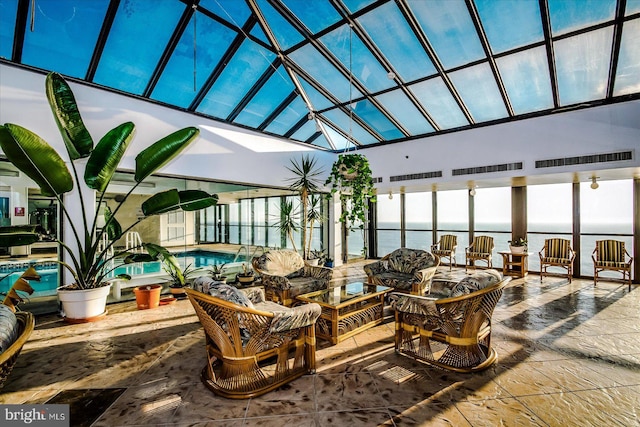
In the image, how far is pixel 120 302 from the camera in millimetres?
5527

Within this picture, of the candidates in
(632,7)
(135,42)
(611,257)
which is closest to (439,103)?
(632,7)

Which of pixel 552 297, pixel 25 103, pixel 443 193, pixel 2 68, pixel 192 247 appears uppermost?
pixel 2 68

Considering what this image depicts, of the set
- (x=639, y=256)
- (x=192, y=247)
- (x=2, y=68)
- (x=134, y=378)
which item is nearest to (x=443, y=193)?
(x=639, y=256)

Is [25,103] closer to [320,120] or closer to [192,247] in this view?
[192,247]

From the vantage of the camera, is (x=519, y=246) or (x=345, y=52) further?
(x=519, y=246)

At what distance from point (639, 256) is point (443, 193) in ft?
16.0

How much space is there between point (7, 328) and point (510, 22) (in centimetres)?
656

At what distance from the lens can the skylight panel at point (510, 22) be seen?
431 cm

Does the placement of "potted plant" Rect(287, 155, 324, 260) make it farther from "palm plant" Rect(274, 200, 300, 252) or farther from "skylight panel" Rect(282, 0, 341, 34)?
"skylight panel" Rect(282, 0, 341, 34)

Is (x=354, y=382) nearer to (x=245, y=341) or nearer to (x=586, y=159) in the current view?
(x=245, y=341)

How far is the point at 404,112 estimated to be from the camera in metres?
7.25

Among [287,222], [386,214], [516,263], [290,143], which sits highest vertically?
[290,143]

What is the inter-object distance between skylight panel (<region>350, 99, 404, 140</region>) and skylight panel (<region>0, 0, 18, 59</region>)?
5747mm

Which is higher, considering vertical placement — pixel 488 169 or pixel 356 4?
pixel 356 4
